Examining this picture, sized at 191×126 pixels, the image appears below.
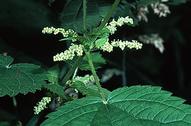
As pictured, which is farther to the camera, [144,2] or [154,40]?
[154,40]

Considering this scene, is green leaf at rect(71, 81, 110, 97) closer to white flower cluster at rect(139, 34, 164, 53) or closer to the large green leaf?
the large green leaf

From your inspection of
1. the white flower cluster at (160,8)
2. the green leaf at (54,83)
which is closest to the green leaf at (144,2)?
the white flower cluster at (160,8)

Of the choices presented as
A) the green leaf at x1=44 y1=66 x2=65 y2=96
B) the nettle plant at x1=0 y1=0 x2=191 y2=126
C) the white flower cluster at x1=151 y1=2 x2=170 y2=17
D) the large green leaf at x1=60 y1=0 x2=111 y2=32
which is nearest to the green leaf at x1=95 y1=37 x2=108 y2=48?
the nettle plant at x1=0 y1=0 x2=191 y2=126

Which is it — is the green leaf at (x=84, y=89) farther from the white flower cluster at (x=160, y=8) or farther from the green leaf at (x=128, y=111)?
the white flower cluster at (x=160, y=8)

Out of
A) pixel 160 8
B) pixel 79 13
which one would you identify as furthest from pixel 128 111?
pixel 160 8

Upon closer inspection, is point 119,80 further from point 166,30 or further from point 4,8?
point 4,8

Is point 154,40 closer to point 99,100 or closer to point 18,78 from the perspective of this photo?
point 18,78

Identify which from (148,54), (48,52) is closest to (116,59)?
(48,52)
